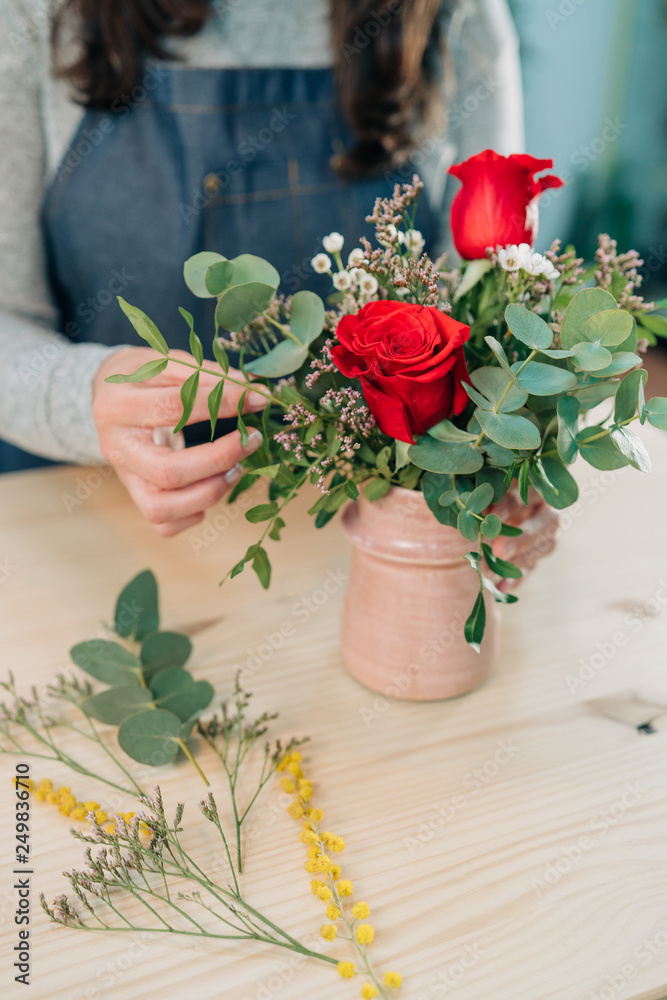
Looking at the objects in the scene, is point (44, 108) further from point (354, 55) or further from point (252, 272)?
point (252, 272)

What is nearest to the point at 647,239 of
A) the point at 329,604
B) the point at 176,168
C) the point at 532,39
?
the point at 532,39

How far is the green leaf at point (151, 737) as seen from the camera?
561mm

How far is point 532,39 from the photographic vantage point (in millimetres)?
2812

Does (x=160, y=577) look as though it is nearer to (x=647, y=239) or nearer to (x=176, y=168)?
(x=176, y=168)

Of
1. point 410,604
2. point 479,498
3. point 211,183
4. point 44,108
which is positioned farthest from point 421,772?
point 44,108

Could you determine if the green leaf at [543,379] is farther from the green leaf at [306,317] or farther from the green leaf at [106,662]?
the green leaf at [106,662]

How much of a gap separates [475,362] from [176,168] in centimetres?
67

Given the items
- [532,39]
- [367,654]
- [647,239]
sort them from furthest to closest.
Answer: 1. [647,239]
2. [532,39]
3. [367,654]

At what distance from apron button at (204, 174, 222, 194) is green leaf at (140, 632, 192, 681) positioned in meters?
0.66

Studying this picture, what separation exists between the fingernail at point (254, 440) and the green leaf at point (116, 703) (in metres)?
0.22

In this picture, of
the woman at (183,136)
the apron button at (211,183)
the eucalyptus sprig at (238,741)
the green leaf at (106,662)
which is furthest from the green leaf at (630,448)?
the apron button at (211,183)

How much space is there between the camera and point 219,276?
19.6 inches

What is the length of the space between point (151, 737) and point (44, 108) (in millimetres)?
872

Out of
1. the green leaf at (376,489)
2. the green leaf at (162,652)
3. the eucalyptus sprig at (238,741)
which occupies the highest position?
the green leaf at (376,489)
